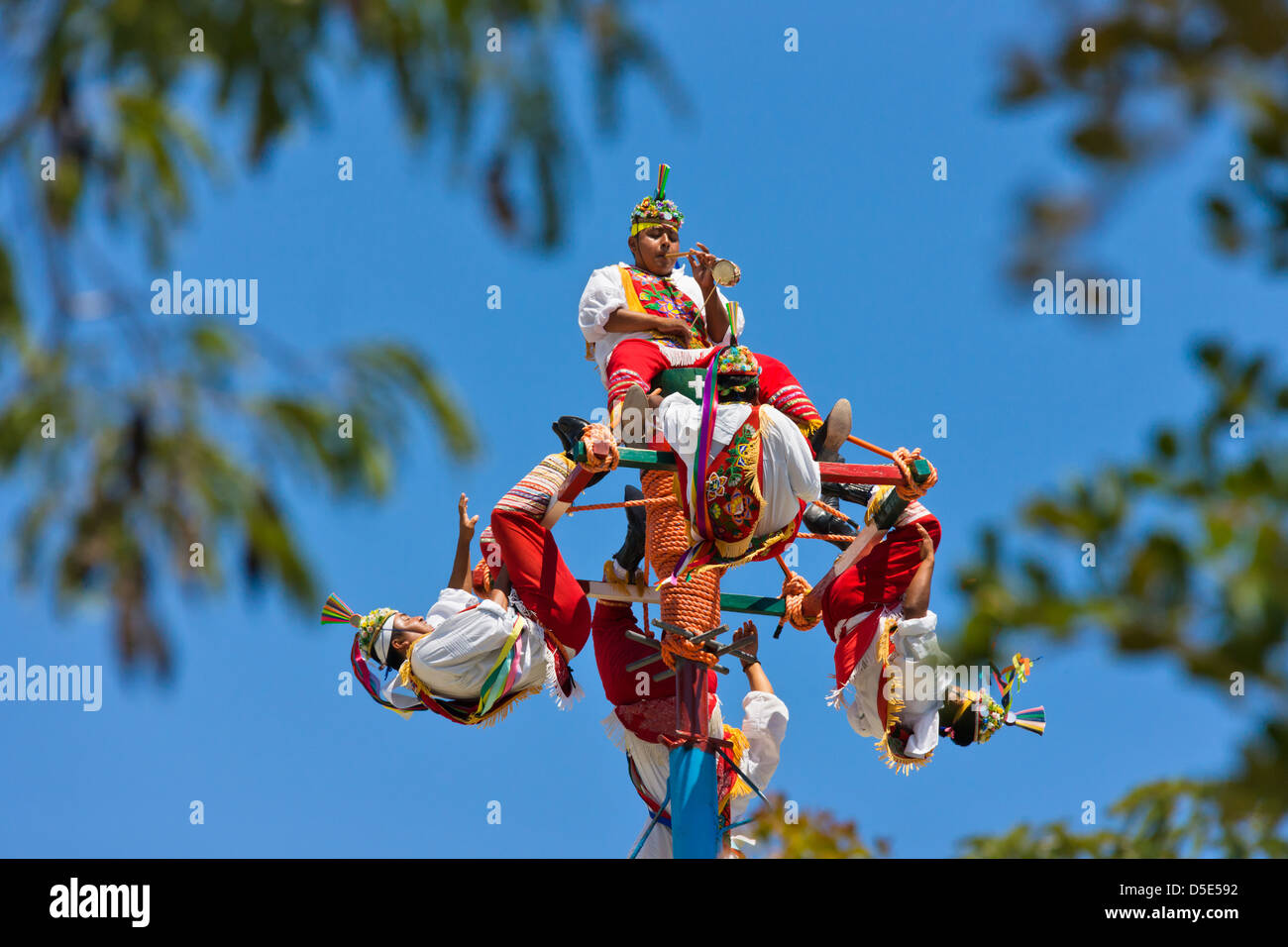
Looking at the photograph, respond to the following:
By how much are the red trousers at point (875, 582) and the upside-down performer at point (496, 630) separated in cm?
144

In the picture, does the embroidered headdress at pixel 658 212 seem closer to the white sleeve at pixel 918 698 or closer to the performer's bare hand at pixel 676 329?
the performer's bare hand at pixel 676 329

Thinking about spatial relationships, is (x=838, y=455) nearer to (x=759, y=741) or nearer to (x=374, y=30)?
(x=759, y=741)

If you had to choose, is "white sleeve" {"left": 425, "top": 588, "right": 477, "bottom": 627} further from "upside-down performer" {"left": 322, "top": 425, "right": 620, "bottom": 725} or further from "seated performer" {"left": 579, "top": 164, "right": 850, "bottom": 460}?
"seated performer" {"left": 579, "top": 164, "right": 850, "bottom": 460}

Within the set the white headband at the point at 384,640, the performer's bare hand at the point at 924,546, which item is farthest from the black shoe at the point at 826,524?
the white headband at the point at 384,640

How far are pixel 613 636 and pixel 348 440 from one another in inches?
257

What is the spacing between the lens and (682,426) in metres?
8.48

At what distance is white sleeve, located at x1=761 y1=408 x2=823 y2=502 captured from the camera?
8273 millimetres

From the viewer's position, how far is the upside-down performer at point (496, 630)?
895 cm

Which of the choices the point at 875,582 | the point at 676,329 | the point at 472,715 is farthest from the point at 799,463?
the point at 472,715

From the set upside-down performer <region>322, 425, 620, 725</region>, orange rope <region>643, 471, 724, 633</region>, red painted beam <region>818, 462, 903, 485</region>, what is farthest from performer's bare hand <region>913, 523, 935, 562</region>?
upside-down performer <region>322, 425, 620, 725</region>

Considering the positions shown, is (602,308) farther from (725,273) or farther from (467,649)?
(467,649)

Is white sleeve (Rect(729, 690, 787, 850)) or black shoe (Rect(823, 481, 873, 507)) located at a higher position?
black shoe (Rect(823, 481, 873, 507))
